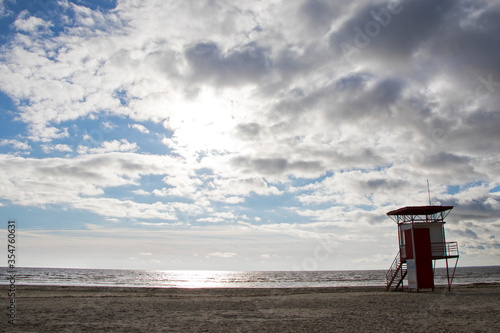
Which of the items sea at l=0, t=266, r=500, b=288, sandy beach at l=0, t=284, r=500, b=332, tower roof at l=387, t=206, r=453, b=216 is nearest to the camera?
sandy beach at l=0, t=284, r=500, b=332

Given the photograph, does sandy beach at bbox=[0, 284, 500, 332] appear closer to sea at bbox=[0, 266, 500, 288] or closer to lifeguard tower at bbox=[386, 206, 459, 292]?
lifeguard tower at bbox=[386, 206, 459, 292]

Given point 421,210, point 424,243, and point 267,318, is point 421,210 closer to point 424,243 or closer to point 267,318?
point 424,243

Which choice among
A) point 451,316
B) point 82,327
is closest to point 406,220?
point 451,316

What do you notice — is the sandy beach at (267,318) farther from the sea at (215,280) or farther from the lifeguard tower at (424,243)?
the sea at (215,280)

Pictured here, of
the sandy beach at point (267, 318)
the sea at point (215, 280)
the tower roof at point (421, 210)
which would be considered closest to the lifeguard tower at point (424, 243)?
the tower roof at point (421, 210)

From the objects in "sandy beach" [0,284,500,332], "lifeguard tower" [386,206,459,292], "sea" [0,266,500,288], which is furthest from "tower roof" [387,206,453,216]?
"sea" [0,266,500,288]

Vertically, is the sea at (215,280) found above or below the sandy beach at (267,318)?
below

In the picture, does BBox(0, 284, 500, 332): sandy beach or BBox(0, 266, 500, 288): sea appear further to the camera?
BBox(0, 266, 500, 288): sea

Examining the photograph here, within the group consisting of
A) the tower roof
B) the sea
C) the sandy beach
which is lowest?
A: the sea

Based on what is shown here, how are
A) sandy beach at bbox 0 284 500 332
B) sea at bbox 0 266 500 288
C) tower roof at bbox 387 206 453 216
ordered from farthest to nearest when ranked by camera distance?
sea at bbox 0 266 500 288 → tower roof at bbox 387 206 453 216 → sandy beach at bbox 0 284 500 332

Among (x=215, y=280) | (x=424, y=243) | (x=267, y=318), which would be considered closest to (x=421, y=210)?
(x=424, y=243)

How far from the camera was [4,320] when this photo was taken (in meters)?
13.0

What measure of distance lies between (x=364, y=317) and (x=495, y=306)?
7682 millimetres

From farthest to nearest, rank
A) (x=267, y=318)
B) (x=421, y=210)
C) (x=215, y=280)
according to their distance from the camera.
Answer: (x=215, y=280), (x=421, y=210), (x=267, y=318)
